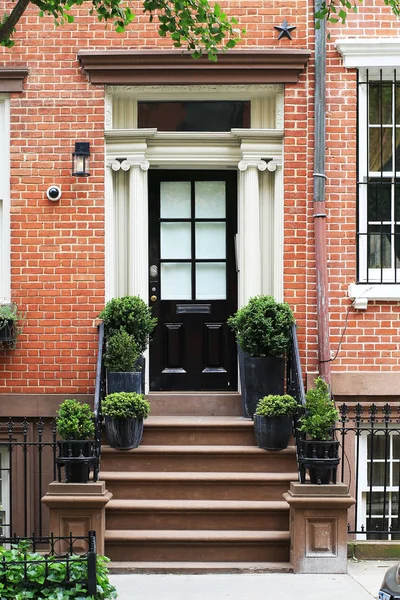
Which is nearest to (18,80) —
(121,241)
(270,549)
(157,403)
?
(121,241)

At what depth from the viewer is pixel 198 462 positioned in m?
9.63

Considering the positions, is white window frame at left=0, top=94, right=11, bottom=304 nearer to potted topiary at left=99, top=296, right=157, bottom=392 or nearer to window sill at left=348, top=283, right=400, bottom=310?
potted topiary at left=99, top=296, right=157, bottom=392

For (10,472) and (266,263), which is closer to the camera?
(10,472)

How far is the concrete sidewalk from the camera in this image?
7914mm

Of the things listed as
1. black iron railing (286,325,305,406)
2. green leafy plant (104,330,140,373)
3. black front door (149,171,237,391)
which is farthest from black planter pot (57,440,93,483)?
black front door (149,171,237,391)

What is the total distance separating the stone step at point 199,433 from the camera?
9.85m

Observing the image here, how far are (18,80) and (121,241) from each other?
2000mm

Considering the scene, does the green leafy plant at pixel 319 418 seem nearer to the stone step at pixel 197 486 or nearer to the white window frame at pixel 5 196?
the stone step at pixel 197 486

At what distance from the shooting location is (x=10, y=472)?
982 cm

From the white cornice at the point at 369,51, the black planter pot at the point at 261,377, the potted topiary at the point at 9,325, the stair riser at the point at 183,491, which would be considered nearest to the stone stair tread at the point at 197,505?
the stair riser at the point at 183,491

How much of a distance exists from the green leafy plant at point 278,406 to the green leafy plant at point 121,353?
136 cm

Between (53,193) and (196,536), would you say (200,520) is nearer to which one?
(196,536)

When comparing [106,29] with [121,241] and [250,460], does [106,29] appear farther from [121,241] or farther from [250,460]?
[250,460]

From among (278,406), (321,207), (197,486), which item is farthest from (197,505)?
(321,207)
